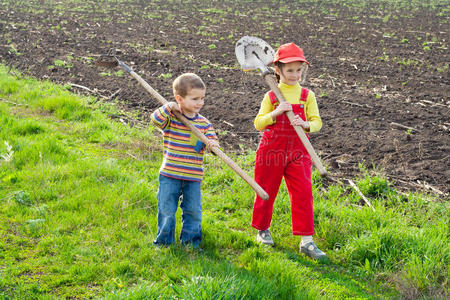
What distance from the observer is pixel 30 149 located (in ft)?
19.7

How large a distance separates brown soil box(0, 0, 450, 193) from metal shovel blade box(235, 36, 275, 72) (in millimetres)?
2179

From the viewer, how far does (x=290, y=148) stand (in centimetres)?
429

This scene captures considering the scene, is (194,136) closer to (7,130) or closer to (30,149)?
(30,149)

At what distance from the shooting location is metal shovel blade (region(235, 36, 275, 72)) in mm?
4551

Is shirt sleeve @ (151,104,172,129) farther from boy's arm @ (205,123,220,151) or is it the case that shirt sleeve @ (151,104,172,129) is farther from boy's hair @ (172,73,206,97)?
boy's arm @ (205,123,220,151)

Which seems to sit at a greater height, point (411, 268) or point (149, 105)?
point (149, 105)

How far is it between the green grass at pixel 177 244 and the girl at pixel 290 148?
0.30m

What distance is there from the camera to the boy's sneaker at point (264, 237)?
14.7 feet

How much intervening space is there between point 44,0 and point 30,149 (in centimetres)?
2442

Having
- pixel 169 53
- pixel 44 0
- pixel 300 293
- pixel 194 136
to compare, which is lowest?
pixel 300 293

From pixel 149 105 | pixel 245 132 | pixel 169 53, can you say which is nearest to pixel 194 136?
pixel 245 132

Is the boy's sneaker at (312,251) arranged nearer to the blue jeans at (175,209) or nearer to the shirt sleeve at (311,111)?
the blue jeans at (175,209)

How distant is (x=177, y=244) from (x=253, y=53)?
201 cm

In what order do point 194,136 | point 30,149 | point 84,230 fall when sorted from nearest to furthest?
1. point 194,136
2. point 84,230
3. point 30,149
